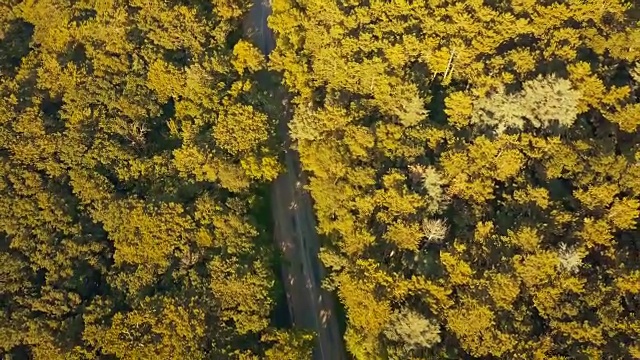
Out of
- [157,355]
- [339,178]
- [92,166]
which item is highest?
[92,166]

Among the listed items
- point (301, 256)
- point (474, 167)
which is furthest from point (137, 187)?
point (474, 167)

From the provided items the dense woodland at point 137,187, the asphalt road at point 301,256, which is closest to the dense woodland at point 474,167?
the asphalt road at point 301,256

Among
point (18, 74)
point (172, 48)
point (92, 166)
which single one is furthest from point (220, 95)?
point (18, 74)

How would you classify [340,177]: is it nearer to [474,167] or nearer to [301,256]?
[301,256]

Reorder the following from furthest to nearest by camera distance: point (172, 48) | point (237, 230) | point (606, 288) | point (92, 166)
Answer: point (172, 48) → point (92, 166) → point (237, 230) → point (606, 288)

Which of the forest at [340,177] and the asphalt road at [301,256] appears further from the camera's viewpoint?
the asphalt road at [301,256]

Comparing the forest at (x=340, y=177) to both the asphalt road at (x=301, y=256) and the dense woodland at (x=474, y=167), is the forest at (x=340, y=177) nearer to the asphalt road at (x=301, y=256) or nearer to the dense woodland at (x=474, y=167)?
the dense woodland at (x=474, y=167)

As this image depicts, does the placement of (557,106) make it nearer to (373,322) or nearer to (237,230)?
(373,322)
